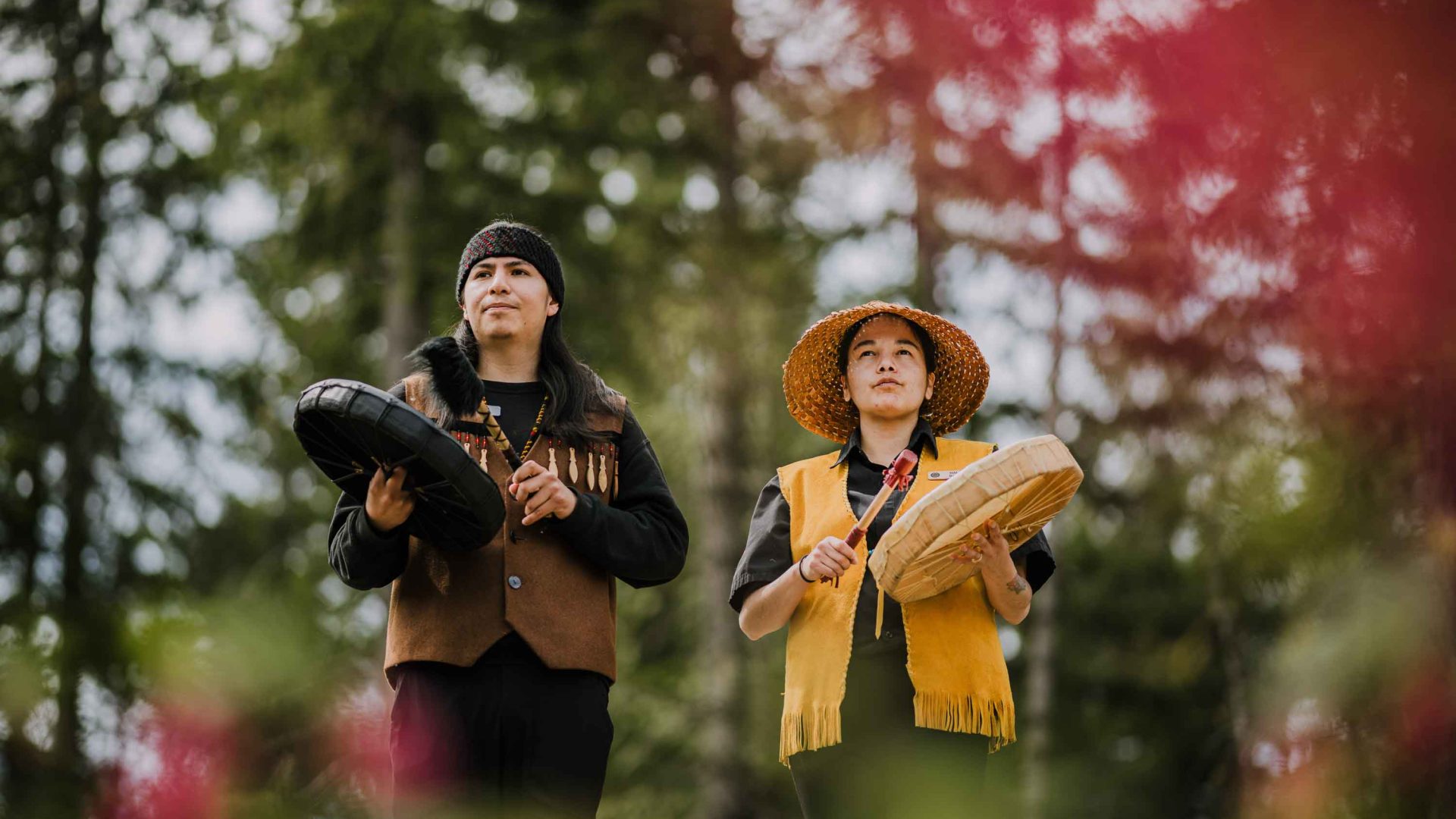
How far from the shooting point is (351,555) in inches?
123

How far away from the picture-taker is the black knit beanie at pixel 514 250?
11.8 ft

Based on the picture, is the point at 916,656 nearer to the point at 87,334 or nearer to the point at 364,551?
the point at 364,551

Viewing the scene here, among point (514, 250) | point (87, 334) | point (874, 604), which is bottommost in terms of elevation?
point (874, 604)

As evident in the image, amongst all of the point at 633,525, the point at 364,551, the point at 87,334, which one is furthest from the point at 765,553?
the point at 87,334

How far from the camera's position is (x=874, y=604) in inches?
138

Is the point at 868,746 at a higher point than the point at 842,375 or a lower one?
lower

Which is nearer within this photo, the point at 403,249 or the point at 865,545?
the point at 865,545

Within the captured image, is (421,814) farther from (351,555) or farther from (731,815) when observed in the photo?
(731,815)

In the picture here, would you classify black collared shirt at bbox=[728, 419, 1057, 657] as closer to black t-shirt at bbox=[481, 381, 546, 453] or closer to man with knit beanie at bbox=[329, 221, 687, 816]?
man with knit beanie at bbox=[329, 221, 687, 816]

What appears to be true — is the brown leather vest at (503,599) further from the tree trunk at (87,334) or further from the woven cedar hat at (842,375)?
the tree trunk at (87,334)

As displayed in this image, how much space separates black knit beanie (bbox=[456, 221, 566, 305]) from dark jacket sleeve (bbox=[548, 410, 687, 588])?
39cm

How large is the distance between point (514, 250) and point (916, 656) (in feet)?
4.45

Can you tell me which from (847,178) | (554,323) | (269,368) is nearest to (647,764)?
(269,368)

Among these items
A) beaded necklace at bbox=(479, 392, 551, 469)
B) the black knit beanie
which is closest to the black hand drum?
beaded necklace at bbox=(479, 392, 551, 469)
